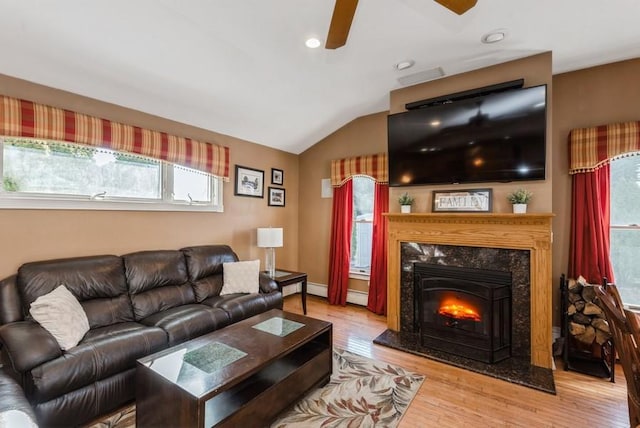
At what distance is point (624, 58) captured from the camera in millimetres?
2727

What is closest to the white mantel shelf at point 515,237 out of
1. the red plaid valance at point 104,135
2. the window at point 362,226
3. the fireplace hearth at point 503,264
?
the fireplace hearth at point 503,264

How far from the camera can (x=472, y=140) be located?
2889mm

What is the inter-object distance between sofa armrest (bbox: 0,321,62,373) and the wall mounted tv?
3.19 metres

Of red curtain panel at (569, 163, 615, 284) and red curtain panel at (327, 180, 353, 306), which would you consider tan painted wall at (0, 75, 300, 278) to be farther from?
red curtain panel at (569, 163, 615, 284)

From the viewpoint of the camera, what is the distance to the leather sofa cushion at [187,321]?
2.39 m

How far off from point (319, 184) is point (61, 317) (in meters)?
3.52

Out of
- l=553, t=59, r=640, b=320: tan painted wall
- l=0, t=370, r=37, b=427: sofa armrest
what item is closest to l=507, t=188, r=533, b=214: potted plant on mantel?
l=553, t=59, r=640, b=320: tan painted wall

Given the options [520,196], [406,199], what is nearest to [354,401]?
[406,199]

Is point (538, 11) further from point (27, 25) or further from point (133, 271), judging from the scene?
point (133, 271)

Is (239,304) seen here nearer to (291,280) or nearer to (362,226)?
(291,280)

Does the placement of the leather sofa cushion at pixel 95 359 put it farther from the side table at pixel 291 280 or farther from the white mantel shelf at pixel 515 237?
the white mantel shelf at pixel 515 237

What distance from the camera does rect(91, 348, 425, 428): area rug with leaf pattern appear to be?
1.96 meters

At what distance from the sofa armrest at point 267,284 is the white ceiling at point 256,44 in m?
2.08

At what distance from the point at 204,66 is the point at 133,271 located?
2028 mm
